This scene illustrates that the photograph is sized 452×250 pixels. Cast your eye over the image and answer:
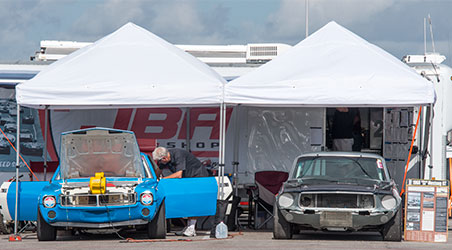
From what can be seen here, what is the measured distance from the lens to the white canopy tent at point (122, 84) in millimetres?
13078

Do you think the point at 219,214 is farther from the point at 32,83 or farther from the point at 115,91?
the point at 32,83

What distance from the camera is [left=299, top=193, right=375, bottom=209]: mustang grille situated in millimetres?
11859

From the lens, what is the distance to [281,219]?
39.9 ft

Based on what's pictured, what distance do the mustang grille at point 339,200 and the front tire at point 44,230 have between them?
11.9 feet

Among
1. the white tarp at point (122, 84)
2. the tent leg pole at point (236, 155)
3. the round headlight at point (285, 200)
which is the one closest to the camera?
the round headlight at point (285, 200)

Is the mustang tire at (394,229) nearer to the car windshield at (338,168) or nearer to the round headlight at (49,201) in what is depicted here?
the car windshield at (338,168)

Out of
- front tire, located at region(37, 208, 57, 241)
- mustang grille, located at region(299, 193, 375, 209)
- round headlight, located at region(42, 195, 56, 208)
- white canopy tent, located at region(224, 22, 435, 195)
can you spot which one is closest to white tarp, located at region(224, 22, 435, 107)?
white canopy tent, located at region(224, 22, 435, 195)

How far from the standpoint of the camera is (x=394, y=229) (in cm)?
1192

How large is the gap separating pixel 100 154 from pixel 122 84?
1.20 m

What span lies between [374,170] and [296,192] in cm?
163

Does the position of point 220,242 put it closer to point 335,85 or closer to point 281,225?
point 281,225

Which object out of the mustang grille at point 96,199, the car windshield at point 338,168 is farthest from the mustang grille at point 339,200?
the mustang grille at point 96,199

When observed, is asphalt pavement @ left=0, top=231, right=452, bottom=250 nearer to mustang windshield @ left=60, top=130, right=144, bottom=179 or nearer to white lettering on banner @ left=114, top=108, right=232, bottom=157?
mustang windshield @ left=60, top=130, right=144, bottom=179

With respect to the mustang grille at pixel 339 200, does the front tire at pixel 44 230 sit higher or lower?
lower
